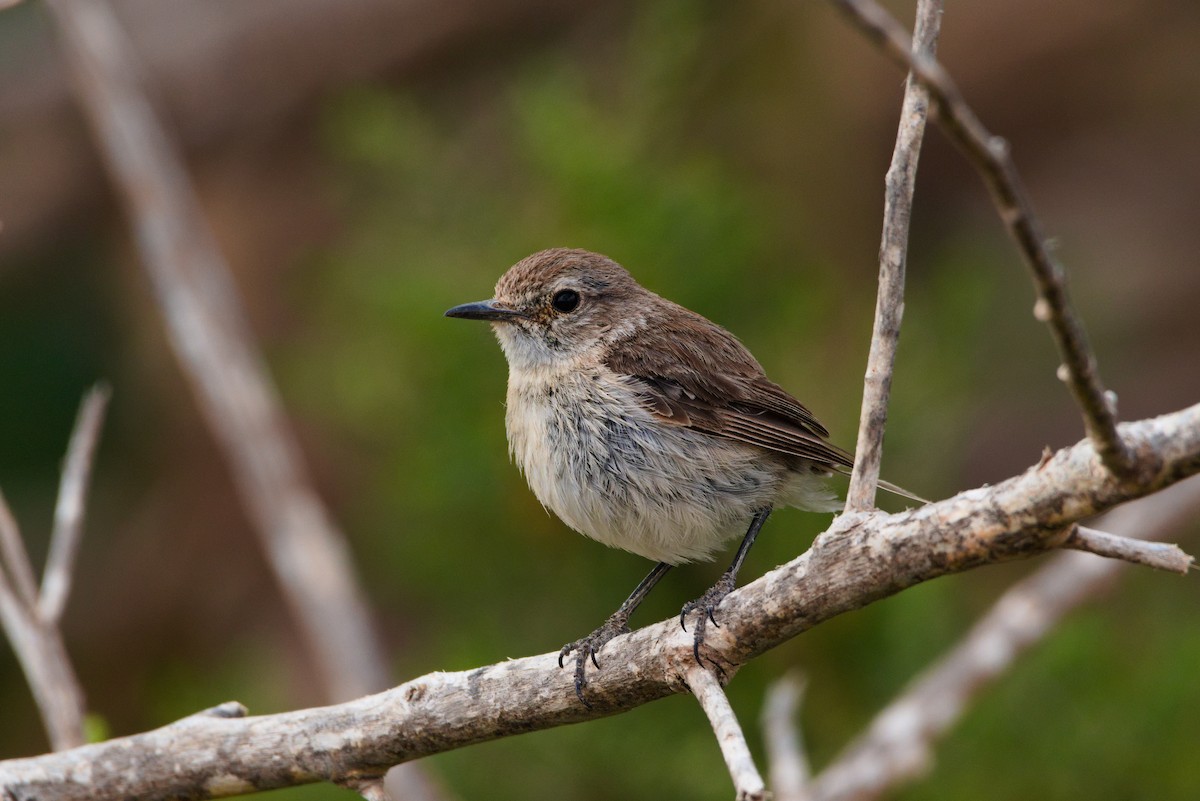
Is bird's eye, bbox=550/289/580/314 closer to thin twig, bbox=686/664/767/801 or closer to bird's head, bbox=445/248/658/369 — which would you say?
bird's head, bbox=445/248/658/369

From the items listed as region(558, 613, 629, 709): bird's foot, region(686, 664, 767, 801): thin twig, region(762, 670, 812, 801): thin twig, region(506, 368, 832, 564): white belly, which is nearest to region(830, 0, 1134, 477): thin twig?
region(686, 664, 767, 801): thin twig

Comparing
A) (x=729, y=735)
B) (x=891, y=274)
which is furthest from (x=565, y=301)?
(x=729, y=735)

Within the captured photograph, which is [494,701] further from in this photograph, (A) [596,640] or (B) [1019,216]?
(B) [1019,216]

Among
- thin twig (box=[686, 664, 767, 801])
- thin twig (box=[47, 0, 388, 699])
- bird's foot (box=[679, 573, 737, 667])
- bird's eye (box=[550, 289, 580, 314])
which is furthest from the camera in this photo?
thin twig (box=[47, 0, 388, 699])

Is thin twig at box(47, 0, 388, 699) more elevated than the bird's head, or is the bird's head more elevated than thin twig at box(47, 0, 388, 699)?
thin twig at box(47, 0, 388, 699)

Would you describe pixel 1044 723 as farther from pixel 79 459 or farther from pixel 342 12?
pixel 342 12

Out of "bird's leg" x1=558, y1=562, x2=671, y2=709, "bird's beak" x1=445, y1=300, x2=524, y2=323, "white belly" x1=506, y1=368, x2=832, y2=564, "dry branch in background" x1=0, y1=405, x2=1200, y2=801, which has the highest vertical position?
"bird's beak" x1=445, y1=300, x2=524, y2=323

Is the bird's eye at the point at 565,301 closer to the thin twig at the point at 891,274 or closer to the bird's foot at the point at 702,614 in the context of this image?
the bird's foot at the point at 702,614
